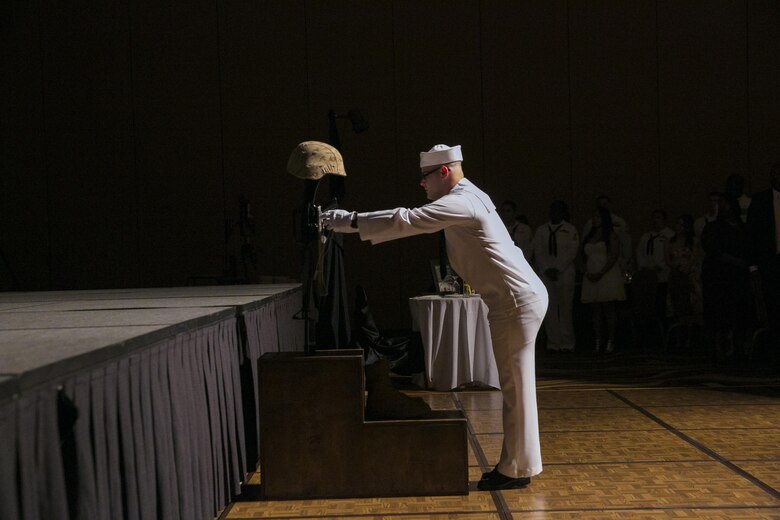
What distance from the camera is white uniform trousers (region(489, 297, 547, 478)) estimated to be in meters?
3.60

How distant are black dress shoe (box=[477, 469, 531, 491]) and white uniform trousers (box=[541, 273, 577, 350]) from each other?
5.39 metres

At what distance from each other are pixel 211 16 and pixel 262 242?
2.76m

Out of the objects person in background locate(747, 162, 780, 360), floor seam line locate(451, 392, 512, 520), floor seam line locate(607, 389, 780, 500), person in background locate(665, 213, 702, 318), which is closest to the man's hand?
floor seam line locate(451, 392, 512, 520)

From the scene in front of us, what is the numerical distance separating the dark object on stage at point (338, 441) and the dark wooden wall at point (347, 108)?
7.37 metres

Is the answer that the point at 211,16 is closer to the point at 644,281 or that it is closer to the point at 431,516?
the point at 644,281

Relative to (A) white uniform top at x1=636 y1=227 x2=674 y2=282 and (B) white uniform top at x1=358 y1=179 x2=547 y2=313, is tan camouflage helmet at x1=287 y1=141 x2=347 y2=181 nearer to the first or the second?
(B) white uniform top at x1=358 y1=179 x2=547 y2=313

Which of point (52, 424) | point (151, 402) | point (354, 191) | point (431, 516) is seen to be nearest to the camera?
point (52, 424)

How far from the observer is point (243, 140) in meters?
11.0

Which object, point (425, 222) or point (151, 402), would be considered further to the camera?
point (425, 222)

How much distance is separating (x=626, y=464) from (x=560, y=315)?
16.6ft

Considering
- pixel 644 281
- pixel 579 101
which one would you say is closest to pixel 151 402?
pixel 644 281

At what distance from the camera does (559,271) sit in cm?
908

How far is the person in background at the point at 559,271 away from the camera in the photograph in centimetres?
901

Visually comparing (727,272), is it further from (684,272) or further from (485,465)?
(485,465)
